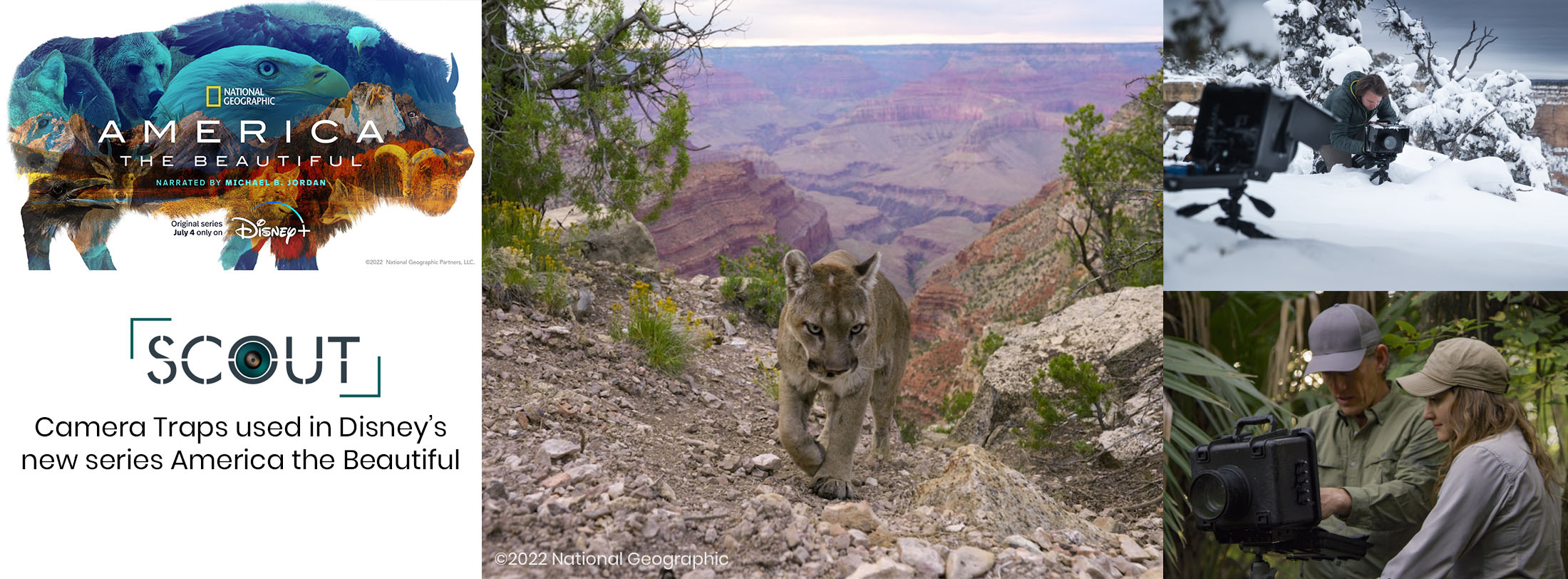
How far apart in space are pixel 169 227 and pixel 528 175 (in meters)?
2.32

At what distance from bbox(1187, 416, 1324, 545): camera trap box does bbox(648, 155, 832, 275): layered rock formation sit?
3.16m

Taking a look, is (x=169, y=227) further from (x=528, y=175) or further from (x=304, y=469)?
(x=528, y=175)

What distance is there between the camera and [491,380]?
213 inches

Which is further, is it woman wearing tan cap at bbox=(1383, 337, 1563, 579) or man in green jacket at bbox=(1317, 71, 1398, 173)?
man in green jacket at bbox=(1317, 71, 1398, 173)

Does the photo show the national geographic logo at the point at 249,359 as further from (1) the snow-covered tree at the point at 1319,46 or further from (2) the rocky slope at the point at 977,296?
(1) the snow-covered tree at the point at 1319,46

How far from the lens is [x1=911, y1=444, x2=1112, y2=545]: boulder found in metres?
4.91

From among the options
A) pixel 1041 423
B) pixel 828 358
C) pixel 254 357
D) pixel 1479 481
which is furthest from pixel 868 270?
pixel 254 357

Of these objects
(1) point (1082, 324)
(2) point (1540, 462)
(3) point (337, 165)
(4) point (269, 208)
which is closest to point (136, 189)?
(4) point (269, 208)

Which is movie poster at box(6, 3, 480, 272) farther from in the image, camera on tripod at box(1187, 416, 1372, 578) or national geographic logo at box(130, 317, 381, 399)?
camera on tripod at box(1187, 416, 1372, 578)

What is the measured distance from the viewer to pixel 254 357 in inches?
187

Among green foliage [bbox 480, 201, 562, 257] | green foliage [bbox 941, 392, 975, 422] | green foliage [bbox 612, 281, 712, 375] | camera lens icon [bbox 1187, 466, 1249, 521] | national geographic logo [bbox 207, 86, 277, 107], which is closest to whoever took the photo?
camera lens icon [bbox 1187, 466, 1249, 521]

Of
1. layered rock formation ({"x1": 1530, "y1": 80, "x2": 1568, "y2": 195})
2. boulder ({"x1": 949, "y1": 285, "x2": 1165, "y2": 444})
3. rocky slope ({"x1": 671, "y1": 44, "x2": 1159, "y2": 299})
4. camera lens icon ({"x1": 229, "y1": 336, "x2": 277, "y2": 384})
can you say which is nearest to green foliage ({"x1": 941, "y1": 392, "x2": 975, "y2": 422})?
boulder ({"x1": 949, "y1": 285, "x2": 1165, "y2": 444})

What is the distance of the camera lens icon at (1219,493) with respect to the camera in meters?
3.97

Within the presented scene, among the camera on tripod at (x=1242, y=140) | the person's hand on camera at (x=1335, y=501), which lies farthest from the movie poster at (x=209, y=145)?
the person's hand on camera at (x=1335, y=501)
